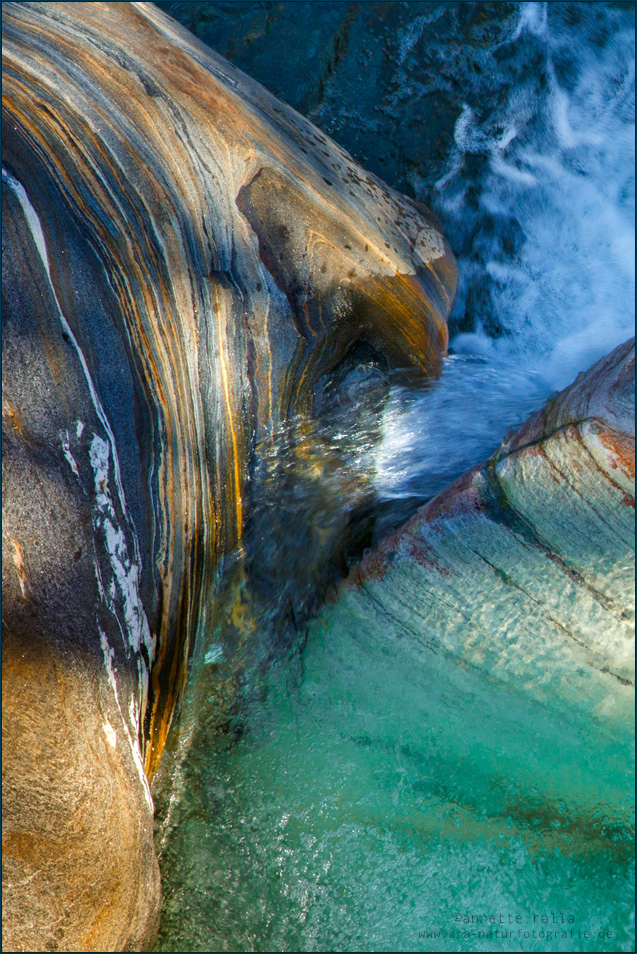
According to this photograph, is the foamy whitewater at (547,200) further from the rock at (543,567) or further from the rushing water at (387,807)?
the rock at (543,567)

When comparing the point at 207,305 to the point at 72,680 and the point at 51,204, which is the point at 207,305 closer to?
the point at 51,204

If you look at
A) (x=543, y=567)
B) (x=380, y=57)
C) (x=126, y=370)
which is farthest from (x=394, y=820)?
(x=380, y=57)

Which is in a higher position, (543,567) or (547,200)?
(547,200)

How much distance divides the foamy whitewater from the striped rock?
36.7 inches

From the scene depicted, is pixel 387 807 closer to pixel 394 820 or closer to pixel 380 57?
pixel 394 820

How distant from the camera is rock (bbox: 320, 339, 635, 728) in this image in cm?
135

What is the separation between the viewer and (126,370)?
4.91 feet

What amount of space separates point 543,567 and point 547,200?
82.6 inches

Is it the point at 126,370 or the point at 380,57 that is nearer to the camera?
the point at 126,370

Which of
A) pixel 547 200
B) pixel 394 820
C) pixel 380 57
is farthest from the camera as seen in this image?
pixel 547 200

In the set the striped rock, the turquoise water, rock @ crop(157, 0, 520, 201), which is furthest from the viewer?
rock @ crop(157, 0, 520, 201)

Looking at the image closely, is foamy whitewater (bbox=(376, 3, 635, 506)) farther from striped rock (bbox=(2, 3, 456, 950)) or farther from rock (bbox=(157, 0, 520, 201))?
striped rock (bbox=(2, 3, 456, 950))

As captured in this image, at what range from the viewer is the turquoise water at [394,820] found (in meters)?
1.44

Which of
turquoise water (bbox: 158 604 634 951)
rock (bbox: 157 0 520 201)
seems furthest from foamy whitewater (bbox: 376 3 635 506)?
turquoise water (bbox: 158 604 634 951)
